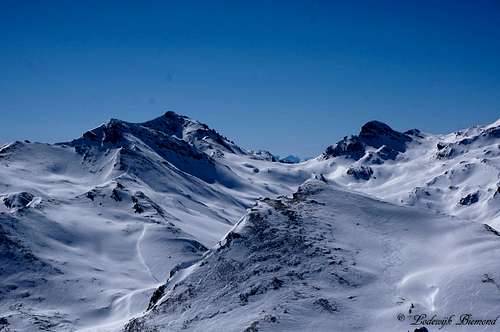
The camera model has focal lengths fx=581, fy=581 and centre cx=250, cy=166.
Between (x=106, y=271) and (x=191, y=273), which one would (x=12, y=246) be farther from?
(x=191, y=273)

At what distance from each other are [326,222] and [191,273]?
16900mm

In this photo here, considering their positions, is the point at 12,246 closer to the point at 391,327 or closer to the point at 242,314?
the point at 242,314

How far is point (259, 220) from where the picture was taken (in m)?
65.7

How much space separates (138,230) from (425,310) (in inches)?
3624

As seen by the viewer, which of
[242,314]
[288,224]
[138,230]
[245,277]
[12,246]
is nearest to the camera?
[242,314]

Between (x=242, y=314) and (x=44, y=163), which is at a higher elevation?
(x=44, y=163)

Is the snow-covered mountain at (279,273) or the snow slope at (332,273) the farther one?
the snow-covered mountain at (279,273)

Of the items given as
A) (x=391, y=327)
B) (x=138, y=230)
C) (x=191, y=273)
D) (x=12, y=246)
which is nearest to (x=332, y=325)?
(x=391, y=327)

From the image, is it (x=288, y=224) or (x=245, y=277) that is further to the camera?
(x=288, y=224)

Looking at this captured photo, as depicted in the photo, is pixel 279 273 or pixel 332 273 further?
pixel 279 273

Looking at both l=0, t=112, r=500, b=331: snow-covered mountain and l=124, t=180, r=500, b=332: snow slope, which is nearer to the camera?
l=124, t=180, r=500, b=332: snow slope

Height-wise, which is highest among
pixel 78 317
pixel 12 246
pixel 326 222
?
pixel 326 222

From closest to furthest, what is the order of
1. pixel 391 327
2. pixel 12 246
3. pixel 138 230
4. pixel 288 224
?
pixel 391 327 < pixel 288 224 < pixel 12 246 < pixel 138 230

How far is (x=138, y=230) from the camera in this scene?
13250 cm
